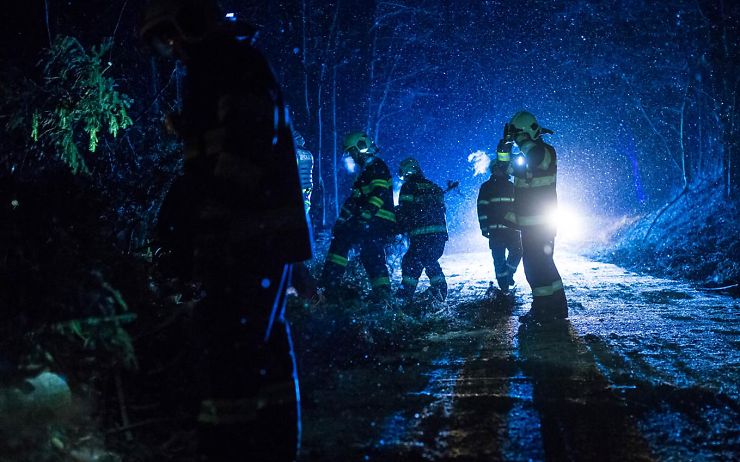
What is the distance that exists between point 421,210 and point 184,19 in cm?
512

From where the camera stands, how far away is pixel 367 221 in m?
6.05

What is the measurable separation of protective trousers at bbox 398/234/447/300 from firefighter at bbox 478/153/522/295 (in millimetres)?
1022

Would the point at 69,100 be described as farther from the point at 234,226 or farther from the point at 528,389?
the point at 528,389

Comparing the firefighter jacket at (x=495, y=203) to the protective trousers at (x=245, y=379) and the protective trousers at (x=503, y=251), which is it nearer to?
the protective trousers at (x=503, y=251)

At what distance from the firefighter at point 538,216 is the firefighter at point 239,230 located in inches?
148

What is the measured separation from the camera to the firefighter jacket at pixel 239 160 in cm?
182

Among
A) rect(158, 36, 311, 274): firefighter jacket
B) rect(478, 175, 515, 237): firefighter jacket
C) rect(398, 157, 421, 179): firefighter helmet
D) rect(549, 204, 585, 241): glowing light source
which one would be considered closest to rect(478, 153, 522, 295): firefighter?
rect(478, 175, 515, 237): firefighter jacket

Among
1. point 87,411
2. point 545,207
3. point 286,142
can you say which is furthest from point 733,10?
point 87,411

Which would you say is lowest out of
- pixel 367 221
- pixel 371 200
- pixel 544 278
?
pixel 544 278

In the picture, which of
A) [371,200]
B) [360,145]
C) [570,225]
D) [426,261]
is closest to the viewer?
[371,200]

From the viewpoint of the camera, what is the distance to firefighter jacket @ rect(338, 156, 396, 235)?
599 cm

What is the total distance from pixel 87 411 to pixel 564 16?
21962mm

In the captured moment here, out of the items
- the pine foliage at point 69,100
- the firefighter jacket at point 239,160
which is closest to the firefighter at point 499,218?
the pine foliage at point 69,100

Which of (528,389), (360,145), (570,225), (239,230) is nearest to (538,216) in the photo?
(360,145)
